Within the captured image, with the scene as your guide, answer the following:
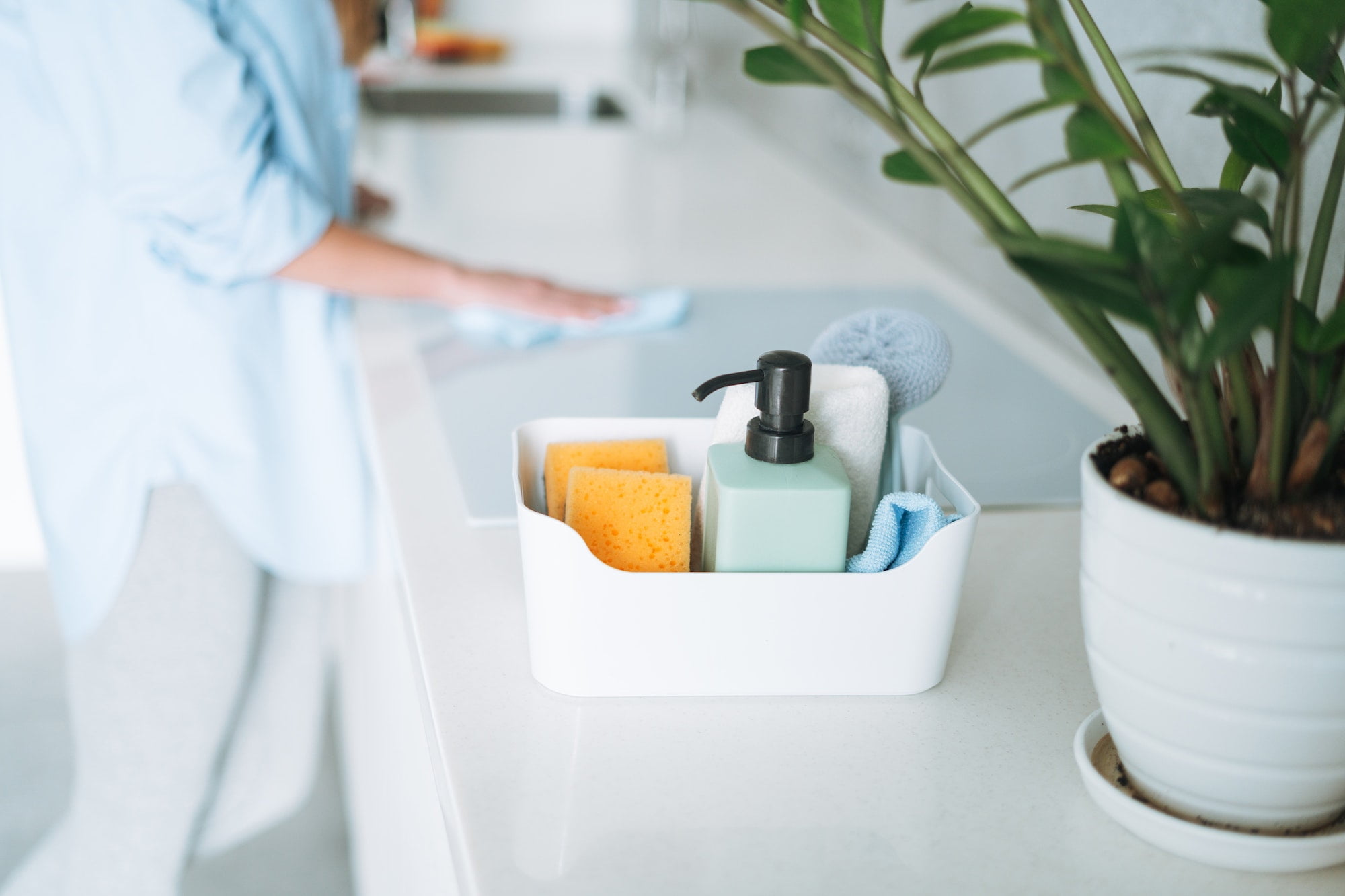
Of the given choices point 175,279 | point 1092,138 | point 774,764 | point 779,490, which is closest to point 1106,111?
point 1092,138

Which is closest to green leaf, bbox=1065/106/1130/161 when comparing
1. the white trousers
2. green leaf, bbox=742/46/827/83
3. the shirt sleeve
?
green leaf, bbox=742/46/827/83

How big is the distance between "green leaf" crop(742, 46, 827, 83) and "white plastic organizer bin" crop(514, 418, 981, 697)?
225 millimetres

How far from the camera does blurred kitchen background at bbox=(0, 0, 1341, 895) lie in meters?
A: 1.13

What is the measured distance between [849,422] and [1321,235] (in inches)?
9.3

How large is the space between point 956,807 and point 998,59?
0.34 m

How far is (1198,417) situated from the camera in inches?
18.3

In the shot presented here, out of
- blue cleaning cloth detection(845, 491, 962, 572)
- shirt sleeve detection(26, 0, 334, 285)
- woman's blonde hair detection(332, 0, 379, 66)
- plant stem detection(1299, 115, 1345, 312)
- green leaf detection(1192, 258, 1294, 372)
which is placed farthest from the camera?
woman's blonde hair detection(332, 0, 379, 66)

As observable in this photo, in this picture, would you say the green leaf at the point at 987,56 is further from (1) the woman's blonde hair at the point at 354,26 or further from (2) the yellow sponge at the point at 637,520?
(1) the woman's blonde hair at the point at 354,26

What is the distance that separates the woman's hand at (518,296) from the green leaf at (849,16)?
2.40 ft

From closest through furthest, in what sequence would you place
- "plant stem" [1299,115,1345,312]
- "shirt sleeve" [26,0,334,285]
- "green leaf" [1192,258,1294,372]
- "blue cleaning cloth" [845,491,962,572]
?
"green leaf" [1192,258,1294,372], "plant stem" [1299,115,1345,312], "blue cleaning cloth" [845,491,962,572], "shirt sleeve" [26,0,334,285]

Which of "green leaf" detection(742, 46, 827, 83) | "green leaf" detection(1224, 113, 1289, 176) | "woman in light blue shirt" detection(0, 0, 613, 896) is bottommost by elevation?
"woman in light blue shirt" detection(0, 0, 613, 896)

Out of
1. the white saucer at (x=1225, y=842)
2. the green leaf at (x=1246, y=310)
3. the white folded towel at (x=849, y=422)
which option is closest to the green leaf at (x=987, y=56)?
the green leaf at (x=1246, y=310)

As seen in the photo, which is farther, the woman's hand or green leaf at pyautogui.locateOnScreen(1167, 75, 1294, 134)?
the woman's hand

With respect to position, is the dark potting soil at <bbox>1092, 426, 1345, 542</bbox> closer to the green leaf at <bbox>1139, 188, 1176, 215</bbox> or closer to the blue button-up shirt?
the green leaf at <bbox>1139, 188, 1176, 215</bbox>
